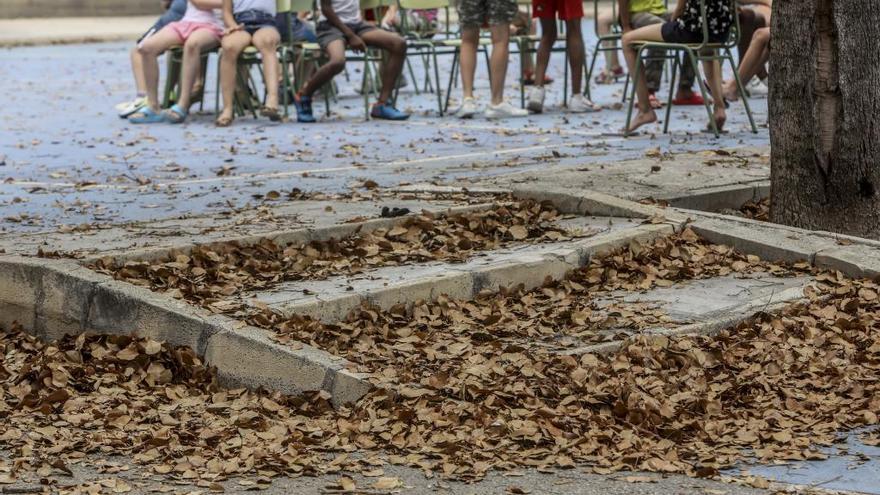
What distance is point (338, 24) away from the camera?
14078 mm

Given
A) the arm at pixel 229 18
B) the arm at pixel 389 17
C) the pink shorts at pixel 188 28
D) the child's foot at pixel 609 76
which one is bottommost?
the child's foot at pixel 609 76

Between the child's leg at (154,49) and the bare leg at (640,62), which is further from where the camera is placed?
the child's leg at (154,49)

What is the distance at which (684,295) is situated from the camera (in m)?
6.45

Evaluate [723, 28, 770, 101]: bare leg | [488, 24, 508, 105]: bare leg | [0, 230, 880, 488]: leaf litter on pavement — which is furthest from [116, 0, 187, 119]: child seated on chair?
[0, 230, 880, 488]: leaf litter on pavement

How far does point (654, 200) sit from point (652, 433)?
3.28 meters

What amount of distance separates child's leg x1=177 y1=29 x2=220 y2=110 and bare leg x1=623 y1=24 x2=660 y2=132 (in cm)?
401

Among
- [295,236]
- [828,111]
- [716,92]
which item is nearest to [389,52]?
[716,92]

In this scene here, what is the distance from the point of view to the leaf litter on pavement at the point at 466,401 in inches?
186

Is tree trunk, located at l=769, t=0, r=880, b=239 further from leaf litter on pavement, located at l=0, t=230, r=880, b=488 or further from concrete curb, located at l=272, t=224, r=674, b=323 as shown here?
leaf litter on pavement, located at l=0, t=230, r=880, b=488

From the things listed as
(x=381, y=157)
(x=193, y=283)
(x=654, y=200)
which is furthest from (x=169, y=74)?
(x=193, y=283)

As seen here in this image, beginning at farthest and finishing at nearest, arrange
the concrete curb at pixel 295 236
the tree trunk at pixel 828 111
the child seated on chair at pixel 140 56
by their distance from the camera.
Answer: the child seated on chair at pixel 140 56 < the tree trunk at pixel 828 111 < the concrete curb at pixel 295 236

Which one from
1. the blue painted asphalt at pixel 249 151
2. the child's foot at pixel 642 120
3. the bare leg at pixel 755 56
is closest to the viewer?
the blue painted asphalt at pixel 249 151

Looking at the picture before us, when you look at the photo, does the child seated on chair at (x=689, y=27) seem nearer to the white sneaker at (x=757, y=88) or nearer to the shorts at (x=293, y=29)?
the white sneaker at (x=757, y=88)

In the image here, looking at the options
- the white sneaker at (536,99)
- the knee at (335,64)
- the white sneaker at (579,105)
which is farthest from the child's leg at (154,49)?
the white sneaker at (579,105)
